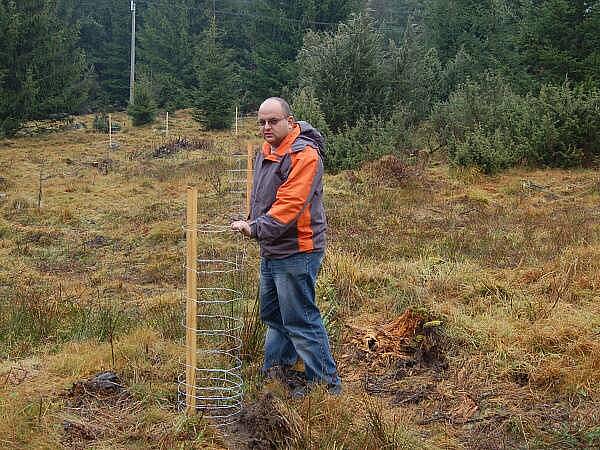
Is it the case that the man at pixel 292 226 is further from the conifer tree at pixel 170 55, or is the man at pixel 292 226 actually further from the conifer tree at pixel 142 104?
the conifer tree at pixel 170 55

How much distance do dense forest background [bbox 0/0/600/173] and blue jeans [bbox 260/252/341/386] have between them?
427 inches

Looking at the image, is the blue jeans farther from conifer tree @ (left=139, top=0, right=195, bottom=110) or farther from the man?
conifer tree @ (left=139, top=0, right=195, bottom=110)

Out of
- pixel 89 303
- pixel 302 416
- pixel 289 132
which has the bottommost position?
pixel 89 303

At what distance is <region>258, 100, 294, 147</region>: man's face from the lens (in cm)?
371

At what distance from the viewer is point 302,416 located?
12.0 feet

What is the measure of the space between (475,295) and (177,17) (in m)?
33.9

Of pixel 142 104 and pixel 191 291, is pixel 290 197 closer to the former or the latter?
pixel 191 291

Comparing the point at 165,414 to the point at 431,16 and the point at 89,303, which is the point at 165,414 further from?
the point at 431,16

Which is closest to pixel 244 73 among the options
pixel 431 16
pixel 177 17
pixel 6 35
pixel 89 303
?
pixel 177 17

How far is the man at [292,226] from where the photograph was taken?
3664 mm

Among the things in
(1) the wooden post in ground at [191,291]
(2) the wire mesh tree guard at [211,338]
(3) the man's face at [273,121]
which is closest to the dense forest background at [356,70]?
(2) the wire mesh tree guard at [211,338]

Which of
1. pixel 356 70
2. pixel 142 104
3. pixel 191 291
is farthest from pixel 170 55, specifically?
pixel 191 291

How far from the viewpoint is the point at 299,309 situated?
3.88 meters

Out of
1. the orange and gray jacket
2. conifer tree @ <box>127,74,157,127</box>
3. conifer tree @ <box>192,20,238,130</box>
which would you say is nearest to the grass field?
the orange and gray jacket
